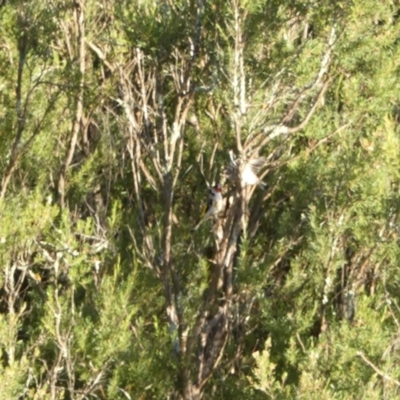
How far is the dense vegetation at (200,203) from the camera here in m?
5.62

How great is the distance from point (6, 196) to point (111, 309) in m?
1.17

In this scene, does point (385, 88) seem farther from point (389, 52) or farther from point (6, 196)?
point (6, 196)

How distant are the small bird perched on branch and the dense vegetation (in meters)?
0.06

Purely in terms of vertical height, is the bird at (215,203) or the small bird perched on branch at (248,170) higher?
the small bird perched on branch at (248,170)

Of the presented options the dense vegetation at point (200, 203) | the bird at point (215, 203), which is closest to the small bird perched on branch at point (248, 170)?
the dense vegetation at point (200, 203)

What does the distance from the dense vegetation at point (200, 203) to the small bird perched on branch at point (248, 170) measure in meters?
0.06

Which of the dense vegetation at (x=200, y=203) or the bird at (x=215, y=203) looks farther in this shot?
the bird at (x=215, y=203)

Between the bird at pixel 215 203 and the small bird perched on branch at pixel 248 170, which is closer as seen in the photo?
the small bird perched on branch at pixel 248 170

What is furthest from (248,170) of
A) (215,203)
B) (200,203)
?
(200,203)

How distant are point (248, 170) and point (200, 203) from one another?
4.97ft

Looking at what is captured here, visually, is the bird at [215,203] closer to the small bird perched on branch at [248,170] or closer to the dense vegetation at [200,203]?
the dense vegetation at [200,203]

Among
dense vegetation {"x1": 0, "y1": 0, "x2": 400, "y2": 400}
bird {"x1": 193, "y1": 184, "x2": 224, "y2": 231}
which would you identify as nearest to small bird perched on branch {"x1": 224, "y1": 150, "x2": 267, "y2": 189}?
dense vegetation {"x1": 0, "y1": 0, "x2": 400, "y2": 400}

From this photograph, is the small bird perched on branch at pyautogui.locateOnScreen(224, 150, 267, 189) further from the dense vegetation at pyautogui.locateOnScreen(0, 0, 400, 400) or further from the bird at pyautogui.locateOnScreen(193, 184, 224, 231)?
the bird at pyautogui.locateOnScreen(193, 184, 224, 231)

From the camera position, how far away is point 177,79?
5.71 metres
